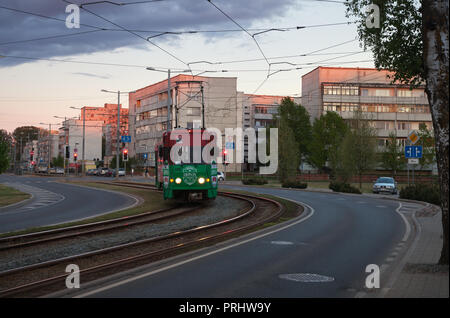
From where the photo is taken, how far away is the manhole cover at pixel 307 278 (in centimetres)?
841

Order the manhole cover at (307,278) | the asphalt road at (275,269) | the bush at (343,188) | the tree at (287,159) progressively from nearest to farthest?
1. the asphalt road at (275,269)
2. the manhole cover at (307,278)
3. the bush at (343,188)
4. the tree at (287,159)

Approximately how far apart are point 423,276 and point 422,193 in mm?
22752

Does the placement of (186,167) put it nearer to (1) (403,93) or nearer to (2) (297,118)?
(2) (297,118)

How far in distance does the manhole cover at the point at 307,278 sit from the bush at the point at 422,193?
67.5 feet

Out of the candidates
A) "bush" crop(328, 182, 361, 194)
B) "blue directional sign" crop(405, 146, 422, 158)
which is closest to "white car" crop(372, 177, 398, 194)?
"bush" crop(328, 182, 361, 194)

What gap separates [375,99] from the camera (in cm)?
8256

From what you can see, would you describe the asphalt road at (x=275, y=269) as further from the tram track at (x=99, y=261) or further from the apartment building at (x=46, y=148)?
the apartment building at (x=46, y=148)

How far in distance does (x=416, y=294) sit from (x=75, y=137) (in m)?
136

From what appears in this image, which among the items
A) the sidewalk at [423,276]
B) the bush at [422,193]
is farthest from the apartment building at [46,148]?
the sidewalk at [423,276]

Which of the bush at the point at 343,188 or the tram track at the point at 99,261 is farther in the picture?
the bush at the point at 343,188

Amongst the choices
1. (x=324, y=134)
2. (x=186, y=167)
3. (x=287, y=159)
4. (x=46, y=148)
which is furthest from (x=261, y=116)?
(x=46, y=148)
